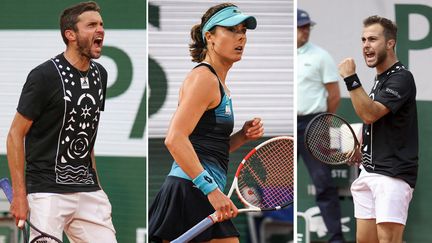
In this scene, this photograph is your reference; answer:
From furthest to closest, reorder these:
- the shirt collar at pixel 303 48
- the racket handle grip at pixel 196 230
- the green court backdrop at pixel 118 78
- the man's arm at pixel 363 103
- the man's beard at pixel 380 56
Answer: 1. the shirt collar at pixel 303 48
2. the green court backdrop at pixel 118 78
3. the man's beard at pixel 380 56
4. the man's arm at pixel 363 103
5. the racket handle grip at pixel 196 230

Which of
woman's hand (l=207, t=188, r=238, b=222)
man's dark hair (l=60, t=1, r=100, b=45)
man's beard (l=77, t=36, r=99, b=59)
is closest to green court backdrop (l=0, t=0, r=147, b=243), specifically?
man's dark hair (l=60, t=1, r=100, b=45)

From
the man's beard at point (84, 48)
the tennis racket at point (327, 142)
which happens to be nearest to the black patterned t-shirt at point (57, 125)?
the man's beard at point (84, 48)

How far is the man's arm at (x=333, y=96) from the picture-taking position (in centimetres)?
662

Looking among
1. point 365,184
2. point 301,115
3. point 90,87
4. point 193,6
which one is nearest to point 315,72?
point 301,115

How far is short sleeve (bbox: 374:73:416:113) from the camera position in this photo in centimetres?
520

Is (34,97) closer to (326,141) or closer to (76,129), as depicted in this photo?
(76,129)

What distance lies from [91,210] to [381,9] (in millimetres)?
2748

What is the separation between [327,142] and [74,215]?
5.23ft

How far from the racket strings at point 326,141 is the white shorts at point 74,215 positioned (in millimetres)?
1292

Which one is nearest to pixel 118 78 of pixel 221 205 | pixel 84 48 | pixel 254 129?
pixel 84 48

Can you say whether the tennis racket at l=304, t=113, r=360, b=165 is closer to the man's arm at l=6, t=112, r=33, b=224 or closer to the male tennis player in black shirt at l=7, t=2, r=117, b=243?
the male tennis player in black shirt at l=7, t=2, r=117, b=243

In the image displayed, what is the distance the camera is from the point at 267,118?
6566 millimetres

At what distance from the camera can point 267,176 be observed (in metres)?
5.00

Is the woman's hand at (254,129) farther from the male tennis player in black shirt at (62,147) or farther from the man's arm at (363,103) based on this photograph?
the male tennis player in black shirt at (62,147)
